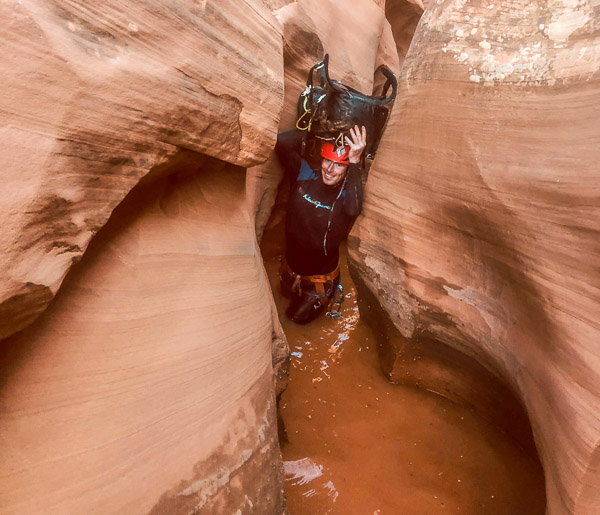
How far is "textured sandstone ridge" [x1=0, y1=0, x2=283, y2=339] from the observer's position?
3.39ft

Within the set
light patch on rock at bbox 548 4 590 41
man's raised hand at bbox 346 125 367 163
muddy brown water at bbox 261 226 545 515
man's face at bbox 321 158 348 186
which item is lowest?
muddy brown water at bbox 261 226 545 515

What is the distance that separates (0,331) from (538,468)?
2.49 meters

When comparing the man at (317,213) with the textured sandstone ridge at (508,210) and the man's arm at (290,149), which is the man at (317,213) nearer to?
the man's arm at (290,149)

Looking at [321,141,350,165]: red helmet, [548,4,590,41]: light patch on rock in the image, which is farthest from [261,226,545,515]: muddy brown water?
[548,4,590,41]: light patch on rock

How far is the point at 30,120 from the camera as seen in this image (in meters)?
1.05

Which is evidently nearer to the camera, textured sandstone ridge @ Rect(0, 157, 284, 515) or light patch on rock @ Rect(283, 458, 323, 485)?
textured sandstone ridge @ Rect(0, 157, 284, 515)

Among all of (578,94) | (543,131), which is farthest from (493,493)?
→ (578,94)

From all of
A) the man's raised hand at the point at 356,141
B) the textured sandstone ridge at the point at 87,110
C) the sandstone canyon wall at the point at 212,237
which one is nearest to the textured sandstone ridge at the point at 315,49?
the man's raised hand at the point at 356,141

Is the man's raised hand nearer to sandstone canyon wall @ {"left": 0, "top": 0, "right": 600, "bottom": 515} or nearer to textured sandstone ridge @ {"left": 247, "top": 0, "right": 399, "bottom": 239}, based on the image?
textured sandstone ridge @ {"left": 247, "top": 0, "right": 399, "bottom": 239}

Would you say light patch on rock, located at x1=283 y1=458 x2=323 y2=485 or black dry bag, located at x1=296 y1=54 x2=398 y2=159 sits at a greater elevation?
black dry bag, located at x1=296 y1=54 x2=398 y2=159

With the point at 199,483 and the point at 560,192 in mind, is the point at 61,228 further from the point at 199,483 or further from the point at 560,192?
the point at 560,192

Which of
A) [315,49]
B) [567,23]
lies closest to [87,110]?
[567,23]

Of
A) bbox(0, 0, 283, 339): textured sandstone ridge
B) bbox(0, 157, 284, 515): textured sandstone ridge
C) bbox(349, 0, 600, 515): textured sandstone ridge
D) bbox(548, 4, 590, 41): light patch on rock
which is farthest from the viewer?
bbox(548, 4, 590, 41): light patch on rock

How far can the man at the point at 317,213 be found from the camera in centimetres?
316
